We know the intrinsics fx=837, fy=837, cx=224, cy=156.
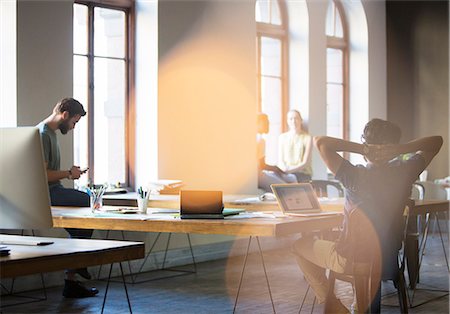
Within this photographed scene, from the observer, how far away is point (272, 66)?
30.0 ft

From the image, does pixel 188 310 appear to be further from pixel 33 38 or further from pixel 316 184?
pixel 316 184

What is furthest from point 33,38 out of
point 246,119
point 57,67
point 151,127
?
point 246,119

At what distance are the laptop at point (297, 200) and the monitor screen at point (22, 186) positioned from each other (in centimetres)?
188

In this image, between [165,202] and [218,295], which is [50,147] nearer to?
[165,202]

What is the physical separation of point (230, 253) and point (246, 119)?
1.32m

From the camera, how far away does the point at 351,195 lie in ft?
13.9

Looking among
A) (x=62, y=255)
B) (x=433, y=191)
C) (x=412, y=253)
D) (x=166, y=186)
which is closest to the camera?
(x=62, y=255)

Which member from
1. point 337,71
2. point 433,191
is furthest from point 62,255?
point 433,191

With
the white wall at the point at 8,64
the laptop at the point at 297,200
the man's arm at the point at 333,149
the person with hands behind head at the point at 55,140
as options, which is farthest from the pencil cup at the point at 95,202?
the man's arm at the point at 333,149

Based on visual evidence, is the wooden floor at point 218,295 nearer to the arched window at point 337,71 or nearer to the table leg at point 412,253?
the table leg at point 412,253

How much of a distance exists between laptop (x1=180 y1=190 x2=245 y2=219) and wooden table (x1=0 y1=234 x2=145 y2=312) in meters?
1.19

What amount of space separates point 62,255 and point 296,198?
79.5 inches

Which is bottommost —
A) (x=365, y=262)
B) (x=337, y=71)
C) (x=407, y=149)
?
(x=365, y=262)

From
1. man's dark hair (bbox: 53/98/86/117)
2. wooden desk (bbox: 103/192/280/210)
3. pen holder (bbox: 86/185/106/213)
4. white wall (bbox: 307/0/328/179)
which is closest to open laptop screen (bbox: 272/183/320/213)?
wooden desk (bbox: 103/192/280/210)
